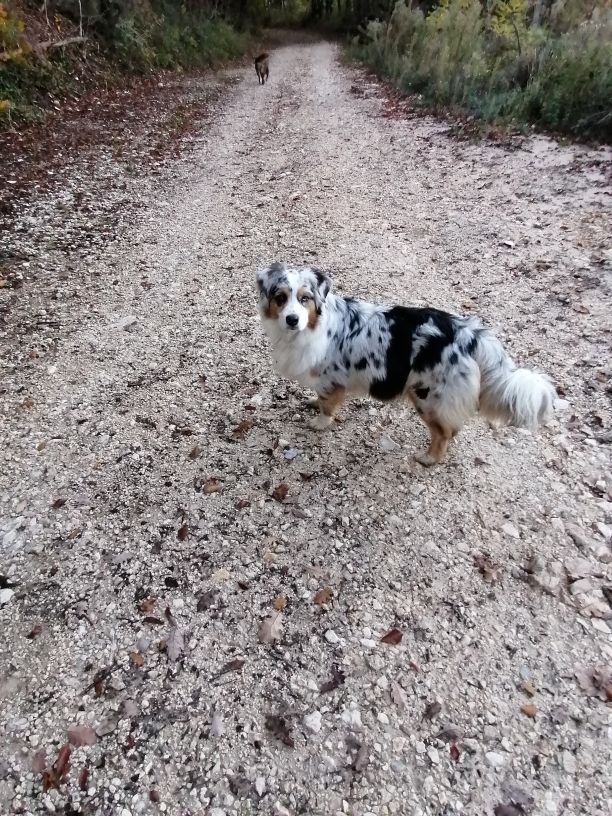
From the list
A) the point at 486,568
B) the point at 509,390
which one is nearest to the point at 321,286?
the point at 509,390

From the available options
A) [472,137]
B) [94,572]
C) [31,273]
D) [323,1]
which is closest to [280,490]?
[94,572]

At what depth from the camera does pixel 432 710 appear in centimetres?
289

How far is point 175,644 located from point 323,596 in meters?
1.03

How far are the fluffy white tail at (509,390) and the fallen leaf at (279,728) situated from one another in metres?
2.58

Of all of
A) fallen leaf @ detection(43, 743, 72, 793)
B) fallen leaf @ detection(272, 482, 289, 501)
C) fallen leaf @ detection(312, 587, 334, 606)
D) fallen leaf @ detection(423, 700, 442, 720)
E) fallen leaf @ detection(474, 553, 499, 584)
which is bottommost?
fallen leaf @ detection(423, 700, 442, 720)

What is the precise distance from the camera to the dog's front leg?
451 cm

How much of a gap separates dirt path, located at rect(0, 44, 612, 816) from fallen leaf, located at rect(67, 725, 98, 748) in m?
0.02

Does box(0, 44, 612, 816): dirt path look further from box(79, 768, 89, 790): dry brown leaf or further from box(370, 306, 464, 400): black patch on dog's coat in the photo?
box(370, 306, 464, 400): black patch on dog's coat

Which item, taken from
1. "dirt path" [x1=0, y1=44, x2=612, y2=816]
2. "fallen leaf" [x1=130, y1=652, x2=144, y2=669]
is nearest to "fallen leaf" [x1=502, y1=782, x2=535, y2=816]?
"dirt path" [x1=0, y1=44, x2=612, y2=816]

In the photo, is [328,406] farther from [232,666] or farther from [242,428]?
[232,666]

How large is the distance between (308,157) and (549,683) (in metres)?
10.9

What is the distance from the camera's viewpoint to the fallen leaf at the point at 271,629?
3248 millimetres

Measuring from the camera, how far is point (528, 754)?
2.70 m

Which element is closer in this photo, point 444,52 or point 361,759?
point 361,759
